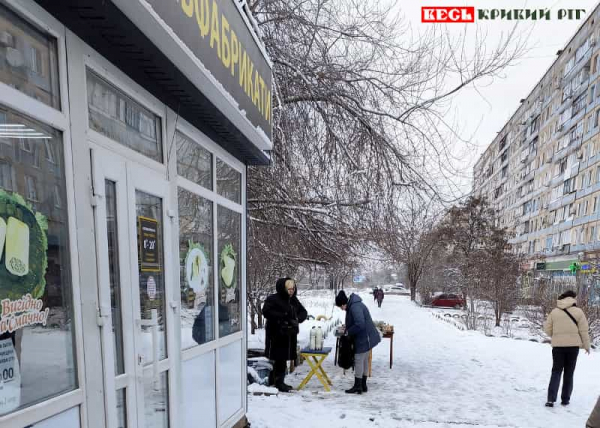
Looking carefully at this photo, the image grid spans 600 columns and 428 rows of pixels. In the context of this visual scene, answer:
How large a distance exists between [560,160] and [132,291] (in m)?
45.3

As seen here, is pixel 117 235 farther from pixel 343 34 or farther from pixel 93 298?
pixel 343 34

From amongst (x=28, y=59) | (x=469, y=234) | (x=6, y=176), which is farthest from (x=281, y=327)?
(x=469, y=234)

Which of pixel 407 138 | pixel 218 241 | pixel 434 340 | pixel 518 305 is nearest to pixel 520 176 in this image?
pixel 518 305

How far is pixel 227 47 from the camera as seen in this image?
2857 mm

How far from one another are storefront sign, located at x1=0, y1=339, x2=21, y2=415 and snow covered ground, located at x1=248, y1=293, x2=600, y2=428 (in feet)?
10.7

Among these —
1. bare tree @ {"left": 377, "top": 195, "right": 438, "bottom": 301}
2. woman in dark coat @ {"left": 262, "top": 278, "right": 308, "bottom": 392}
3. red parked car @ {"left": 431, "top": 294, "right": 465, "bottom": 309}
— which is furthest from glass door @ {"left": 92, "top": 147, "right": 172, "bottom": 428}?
red parked car @ {"left": 431, "top": 294, "right": 465, "bottom": 309}

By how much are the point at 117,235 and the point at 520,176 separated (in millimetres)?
56311

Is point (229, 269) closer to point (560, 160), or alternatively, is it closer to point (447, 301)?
point (447, 301)

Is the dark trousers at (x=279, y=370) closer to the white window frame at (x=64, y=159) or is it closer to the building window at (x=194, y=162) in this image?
the building window at (x=194, y=162)

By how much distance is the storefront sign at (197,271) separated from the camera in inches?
117

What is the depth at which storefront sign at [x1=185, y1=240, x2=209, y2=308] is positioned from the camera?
2964mm

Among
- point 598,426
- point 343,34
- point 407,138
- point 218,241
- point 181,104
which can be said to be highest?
point 343,34

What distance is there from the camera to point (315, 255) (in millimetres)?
7141

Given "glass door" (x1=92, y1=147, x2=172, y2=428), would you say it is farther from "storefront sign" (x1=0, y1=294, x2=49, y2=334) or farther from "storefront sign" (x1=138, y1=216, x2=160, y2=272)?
"storefront sign" (x1=0, y1=294, x2=49, y2=334)
